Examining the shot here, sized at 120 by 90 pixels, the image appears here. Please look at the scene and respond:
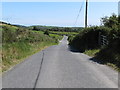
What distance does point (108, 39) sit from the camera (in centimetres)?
1808

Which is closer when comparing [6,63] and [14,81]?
[14,81]

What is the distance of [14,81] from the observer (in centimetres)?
834

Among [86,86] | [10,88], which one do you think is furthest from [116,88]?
[10,88]

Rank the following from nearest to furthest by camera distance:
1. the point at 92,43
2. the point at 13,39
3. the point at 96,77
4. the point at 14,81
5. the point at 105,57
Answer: the point at 14,81
the point at 96,77
the point at 105,57
the point at 13,39
the point at 92,43

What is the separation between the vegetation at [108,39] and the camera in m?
14.6

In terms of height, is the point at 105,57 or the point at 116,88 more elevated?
the point at 116,88

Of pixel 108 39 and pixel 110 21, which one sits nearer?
pixel 108 39

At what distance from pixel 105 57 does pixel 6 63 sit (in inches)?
247

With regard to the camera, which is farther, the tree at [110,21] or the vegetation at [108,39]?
Answer: the tree at [110,21]

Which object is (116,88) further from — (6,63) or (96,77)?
(6,63)

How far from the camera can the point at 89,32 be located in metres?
27.9

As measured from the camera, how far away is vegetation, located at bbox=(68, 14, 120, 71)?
14641 millimetres

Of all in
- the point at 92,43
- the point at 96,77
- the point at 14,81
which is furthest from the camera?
the point at 92,43

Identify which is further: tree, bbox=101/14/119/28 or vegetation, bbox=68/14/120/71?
tree, bbox=101/14/119/28
